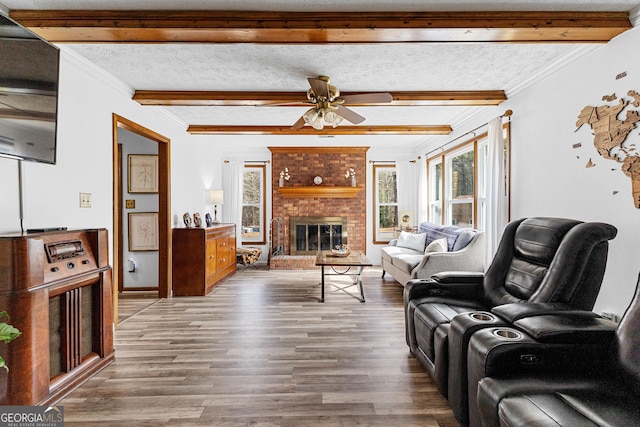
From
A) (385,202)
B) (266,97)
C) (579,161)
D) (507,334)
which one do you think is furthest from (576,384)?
(385,202)

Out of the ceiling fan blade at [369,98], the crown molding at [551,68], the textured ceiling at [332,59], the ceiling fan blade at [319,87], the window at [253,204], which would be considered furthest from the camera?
the window at [253,204]

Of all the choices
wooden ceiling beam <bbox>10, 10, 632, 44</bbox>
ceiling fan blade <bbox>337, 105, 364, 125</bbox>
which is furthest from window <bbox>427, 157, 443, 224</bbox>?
wooden ceiling beam <bbox>10, 10, 632, 44</bbox>

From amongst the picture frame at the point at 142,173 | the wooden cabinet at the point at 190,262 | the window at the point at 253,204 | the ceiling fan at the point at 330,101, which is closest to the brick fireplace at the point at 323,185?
the window at the point at 253,204

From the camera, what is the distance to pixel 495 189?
12.2 ft

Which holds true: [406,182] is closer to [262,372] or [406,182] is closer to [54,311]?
[262,372]

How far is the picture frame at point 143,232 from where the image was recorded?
15.5ft

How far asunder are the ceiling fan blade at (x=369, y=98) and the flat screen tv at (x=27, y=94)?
2250mm

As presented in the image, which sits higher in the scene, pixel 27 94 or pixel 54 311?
pixel 27 94

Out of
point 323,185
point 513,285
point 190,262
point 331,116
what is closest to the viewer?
point 513,285

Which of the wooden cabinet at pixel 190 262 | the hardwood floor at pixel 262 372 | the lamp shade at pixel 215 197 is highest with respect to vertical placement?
the lamp shade at pixel 215 197

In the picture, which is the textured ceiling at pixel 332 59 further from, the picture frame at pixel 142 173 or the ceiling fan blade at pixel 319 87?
the picture frame at pixel 142 173

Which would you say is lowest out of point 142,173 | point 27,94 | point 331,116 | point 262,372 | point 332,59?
point 262,372

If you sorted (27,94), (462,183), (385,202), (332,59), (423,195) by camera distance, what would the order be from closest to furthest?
1. (27,94)
2. (332,59)
3. (462,183)
4. (423,195)
5. (385,202)

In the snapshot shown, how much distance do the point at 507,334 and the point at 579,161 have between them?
78.7 inches
